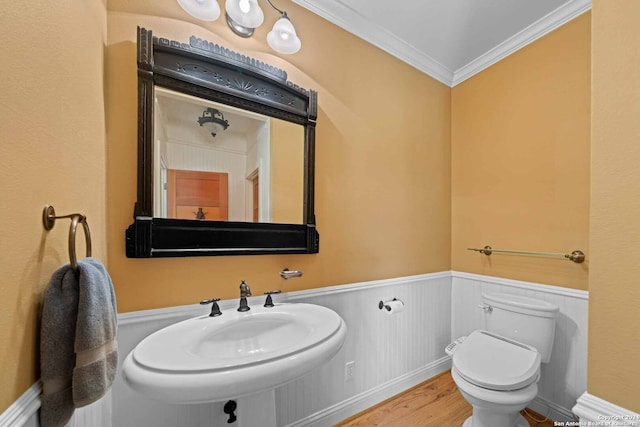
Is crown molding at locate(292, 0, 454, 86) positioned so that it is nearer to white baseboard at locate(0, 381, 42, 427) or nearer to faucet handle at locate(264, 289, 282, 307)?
faucet handle at locate(264, 289, 282, 307)

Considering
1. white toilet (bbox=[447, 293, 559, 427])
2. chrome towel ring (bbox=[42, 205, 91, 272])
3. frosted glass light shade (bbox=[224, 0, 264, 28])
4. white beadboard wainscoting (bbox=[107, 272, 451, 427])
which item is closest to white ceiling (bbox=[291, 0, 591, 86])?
frosted glass light shade (bbox=[224, 0, 264, 28])

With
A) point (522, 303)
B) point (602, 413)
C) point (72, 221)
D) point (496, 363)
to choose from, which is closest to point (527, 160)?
point (522, 303)

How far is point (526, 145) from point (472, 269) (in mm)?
1006

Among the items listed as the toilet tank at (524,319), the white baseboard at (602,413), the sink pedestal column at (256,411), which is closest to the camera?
the white baseboard at (602,413)

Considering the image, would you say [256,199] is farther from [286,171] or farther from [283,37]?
[283,37]

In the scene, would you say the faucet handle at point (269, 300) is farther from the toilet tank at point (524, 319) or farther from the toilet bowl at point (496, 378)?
the toilet tank at point (524, 319)

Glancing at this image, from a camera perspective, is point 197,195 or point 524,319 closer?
point 197,195

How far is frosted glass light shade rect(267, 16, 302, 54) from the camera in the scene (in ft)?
3.93

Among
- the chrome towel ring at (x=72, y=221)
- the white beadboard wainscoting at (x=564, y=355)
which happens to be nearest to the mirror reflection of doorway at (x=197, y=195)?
the chrome towel ring at (x=72, y=221)

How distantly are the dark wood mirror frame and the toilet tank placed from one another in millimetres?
1310

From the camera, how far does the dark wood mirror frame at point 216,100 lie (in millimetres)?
1008

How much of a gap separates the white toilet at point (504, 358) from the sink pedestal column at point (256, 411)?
1016 millimetres

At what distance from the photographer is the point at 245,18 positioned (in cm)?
110

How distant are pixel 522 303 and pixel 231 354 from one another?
67.5 inches
